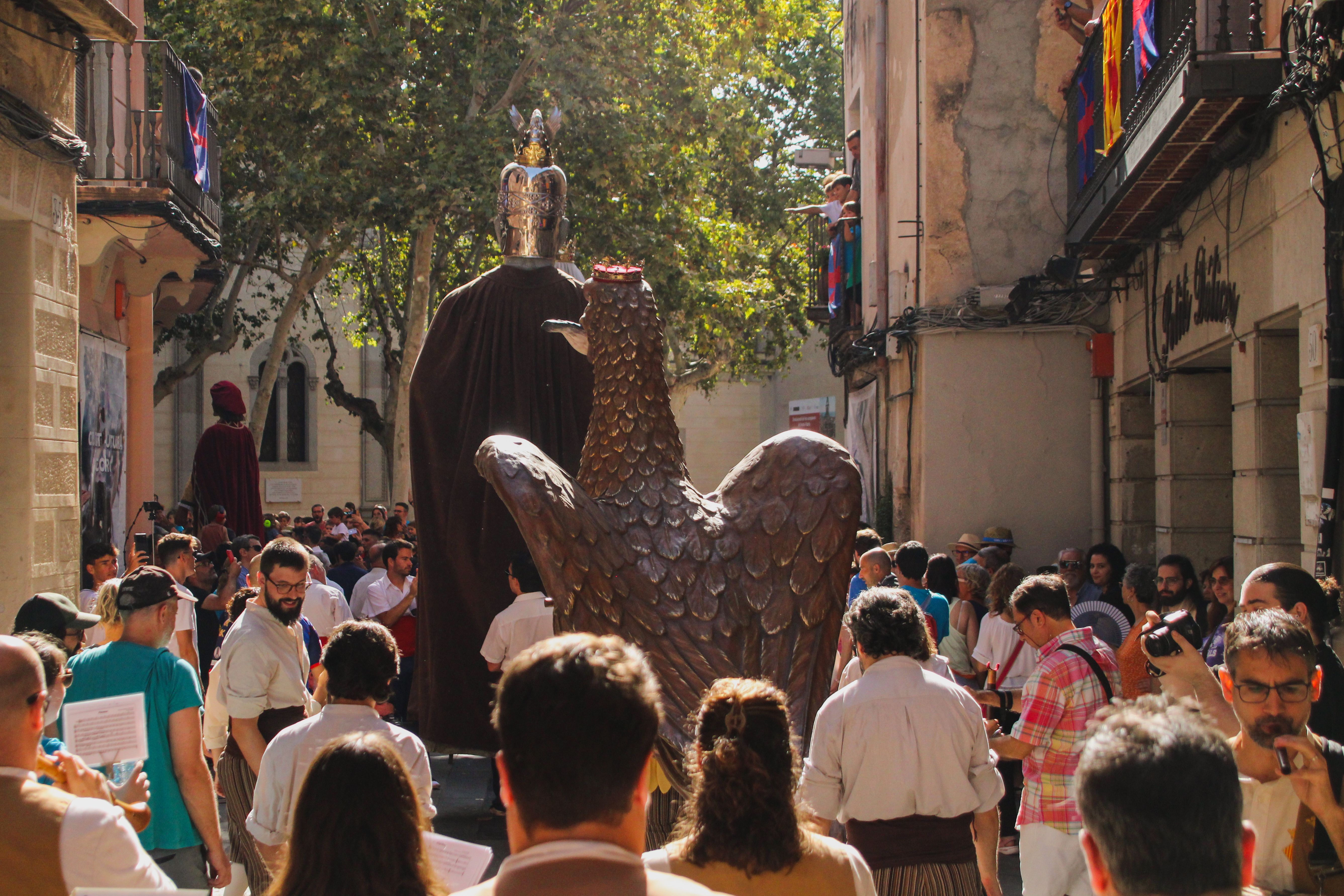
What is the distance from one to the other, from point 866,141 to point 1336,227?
12.4 metres

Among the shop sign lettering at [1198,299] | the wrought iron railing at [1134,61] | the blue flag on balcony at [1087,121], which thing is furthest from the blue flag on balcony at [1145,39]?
the blue flag on balcony at [1087,121]

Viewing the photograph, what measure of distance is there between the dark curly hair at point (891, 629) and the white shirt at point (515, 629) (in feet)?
6.06

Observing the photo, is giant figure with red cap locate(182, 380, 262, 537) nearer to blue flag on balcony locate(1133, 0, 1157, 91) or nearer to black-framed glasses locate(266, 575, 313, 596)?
black-framed glasses locate(266, 575, 313, 596)

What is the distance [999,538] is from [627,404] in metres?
8.79

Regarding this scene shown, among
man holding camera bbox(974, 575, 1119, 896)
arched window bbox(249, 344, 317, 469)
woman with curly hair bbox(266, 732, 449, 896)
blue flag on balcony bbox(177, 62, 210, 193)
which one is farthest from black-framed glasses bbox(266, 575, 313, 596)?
arched window bbox(249, 344, 317, 469)

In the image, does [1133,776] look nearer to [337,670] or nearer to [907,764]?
[907,764]

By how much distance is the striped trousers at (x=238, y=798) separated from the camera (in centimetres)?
456

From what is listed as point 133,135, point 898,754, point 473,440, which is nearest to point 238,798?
point 473,440

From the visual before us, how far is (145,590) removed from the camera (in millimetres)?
4199

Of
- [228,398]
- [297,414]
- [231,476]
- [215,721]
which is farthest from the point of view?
[297,414]

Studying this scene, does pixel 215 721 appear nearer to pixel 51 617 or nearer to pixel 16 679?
pixel 51 617

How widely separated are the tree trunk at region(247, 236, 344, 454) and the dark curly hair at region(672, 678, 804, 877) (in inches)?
641

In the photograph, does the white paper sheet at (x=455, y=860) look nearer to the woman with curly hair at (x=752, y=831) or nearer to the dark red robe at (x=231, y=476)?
the woman with curly hair at (x=752, y=831)

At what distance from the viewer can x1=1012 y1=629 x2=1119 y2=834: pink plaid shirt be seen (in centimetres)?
424
